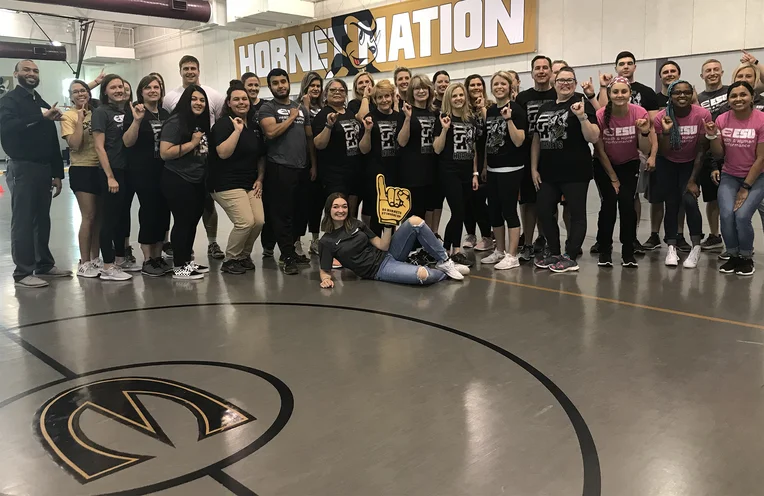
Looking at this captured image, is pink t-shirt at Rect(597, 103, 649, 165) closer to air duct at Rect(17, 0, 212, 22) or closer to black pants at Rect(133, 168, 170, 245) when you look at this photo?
black pants at Rect(133, 168, 170, 245)

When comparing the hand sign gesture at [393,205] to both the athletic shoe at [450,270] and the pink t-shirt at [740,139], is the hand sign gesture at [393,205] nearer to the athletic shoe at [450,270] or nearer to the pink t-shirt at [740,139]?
the athletic shoe at [450,270]

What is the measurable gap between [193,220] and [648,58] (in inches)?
323

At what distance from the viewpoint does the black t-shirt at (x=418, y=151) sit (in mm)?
5352

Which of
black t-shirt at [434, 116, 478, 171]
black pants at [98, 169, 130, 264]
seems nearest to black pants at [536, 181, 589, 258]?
black t-shirt at [434, 116, 478, 171]

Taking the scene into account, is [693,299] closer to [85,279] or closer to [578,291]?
[578,291]

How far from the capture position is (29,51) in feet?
66.2

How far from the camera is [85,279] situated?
5.29m

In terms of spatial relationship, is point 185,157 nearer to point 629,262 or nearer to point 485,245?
point 485,245

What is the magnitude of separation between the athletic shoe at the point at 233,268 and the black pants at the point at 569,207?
2.70 meters

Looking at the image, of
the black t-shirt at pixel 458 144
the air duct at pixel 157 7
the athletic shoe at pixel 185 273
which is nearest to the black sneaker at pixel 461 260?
the black t-shirt at pixel 458 144

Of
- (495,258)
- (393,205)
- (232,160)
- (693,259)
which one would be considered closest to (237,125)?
(232,160)

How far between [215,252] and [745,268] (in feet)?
16.1

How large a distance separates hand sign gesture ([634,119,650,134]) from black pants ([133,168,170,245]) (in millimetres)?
4070

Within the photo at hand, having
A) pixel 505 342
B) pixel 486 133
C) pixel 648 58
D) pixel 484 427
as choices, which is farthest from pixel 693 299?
pixel 648 58
